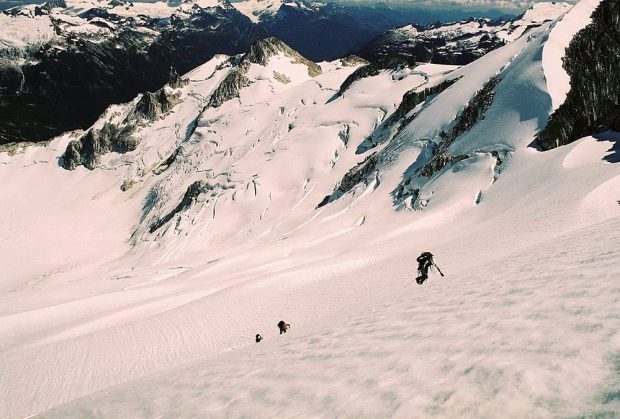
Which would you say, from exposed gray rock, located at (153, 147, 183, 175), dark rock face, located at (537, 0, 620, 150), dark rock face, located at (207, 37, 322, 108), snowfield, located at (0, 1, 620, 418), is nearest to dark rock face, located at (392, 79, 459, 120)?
snowfield, located at (0, 1, 620, 418)

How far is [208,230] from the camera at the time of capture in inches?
2707

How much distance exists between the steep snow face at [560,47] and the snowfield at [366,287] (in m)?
0.71

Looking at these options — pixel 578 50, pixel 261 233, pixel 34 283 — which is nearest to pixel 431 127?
pixel 578 50

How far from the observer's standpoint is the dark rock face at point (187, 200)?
78000mm

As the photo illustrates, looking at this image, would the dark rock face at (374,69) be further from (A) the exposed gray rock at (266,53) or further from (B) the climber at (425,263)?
(B) the climber at (425,263)

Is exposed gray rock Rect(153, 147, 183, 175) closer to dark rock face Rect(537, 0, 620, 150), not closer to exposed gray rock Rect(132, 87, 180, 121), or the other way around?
exposed gray rock Rect(132, 87, 180, 121)

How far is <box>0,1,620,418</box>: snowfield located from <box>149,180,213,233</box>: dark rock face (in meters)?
1.09

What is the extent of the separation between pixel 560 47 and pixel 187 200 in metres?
65.6

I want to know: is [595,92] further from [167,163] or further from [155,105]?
[155,105]

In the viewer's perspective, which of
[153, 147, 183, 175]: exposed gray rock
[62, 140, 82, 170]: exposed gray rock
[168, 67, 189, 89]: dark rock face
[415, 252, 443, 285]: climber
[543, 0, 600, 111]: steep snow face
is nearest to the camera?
[415, 252, 443, 285]: climber

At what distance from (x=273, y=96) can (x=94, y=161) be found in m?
65.3

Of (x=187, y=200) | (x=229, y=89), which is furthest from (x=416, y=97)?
(x=229, y=89)

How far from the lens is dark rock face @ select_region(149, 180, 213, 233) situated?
3071 inches

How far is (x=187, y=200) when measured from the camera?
263 feet
